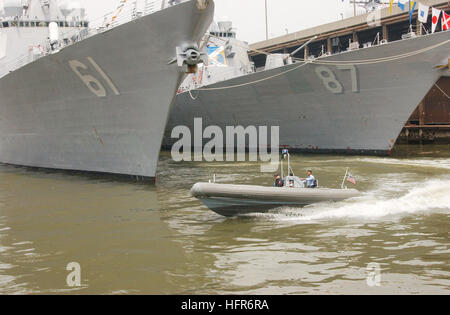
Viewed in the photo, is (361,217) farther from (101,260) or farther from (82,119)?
(82,119)

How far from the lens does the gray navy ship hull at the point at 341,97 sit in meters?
16.2

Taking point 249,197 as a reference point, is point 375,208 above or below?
below

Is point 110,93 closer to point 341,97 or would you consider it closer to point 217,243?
point 217,243

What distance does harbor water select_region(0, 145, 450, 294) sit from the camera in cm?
555

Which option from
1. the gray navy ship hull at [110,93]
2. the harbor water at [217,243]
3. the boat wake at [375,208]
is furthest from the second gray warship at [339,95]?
the gray navy ship hull at [110,93]

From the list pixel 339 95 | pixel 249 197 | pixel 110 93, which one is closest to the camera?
pixel 249 197

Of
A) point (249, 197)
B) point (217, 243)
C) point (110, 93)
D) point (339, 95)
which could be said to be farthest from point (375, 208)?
point (339, 95)

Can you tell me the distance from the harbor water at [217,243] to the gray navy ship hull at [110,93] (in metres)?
1.41

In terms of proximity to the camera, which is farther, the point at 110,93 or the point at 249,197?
the point at 110,93

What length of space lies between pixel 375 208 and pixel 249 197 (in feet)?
8.71

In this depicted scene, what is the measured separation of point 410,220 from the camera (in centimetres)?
838

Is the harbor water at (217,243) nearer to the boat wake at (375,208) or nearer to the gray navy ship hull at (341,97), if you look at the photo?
the boat wake at (375,208)

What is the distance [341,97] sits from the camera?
59.3 feet
